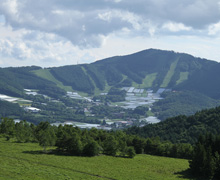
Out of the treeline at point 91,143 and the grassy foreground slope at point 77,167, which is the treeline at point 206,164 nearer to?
the grassy foreground slope at point 77,167

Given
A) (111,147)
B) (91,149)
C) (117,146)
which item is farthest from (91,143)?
(117,146)

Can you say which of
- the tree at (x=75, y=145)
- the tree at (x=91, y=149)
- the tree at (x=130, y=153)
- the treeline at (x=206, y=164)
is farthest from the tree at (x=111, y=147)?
the treeline at (x=206, y=164)

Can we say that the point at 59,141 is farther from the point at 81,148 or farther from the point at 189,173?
the point at 189,173

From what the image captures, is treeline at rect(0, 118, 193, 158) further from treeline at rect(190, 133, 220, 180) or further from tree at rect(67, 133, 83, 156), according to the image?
treeline at rect(190, 133, 220, 180)

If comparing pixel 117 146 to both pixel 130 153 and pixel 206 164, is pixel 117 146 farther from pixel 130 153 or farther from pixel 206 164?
pixel 206 164

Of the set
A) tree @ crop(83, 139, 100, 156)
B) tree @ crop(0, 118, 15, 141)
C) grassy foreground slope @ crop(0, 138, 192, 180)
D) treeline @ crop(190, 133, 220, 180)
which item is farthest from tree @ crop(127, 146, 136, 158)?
tree @ crop(0, 118, 15, 141)
